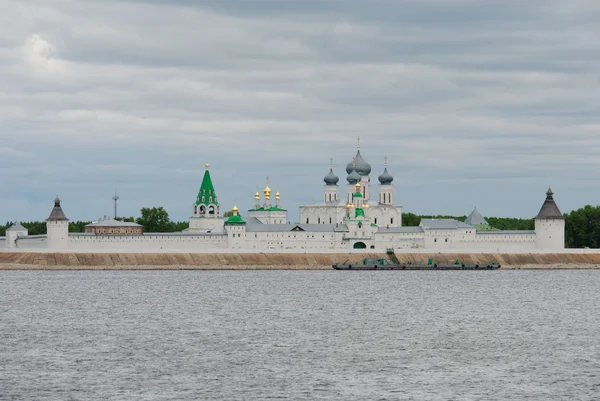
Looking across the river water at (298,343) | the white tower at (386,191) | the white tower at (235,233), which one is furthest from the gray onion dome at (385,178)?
the river water at (298,343)

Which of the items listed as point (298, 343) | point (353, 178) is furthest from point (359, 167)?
point (298, 343)

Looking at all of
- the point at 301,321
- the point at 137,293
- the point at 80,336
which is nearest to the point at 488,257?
the point at 137,293

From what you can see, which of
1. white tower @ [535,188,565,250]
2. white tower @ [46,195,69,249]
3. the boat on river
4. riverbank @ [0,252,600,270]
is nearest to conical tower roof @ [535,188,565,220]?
white tower @ [535,188,565,250]

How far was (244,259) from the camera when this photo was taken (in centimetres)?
9556

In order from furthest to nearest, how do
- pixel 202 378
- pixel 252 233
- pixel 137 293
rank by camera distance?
pixel 252 233 < pixel 137 293 < pixel 202 378

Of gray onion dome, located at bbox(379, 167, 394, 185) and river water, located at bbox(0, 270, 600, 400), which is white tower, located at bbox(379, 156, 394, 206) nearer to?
gray onion dome, located at bbox(379, 167, 394, 185)

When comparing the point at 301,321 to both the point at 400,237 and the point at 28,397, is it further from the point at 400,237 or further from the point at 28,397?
the point at 400,237

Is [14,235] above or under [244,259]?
above

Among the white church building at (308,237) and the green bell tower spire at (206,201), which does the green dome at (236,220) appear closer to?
the white church building at (308,237)

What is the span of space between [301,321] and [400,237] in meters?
56.9

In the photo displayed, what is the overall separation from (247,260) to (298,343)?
186 feet

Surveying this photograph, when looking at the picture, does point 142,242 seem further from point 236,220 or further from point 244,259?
point 244,259

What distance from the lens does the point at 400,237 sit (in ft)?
338

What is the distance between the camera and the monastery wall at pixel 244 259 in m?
91.9
